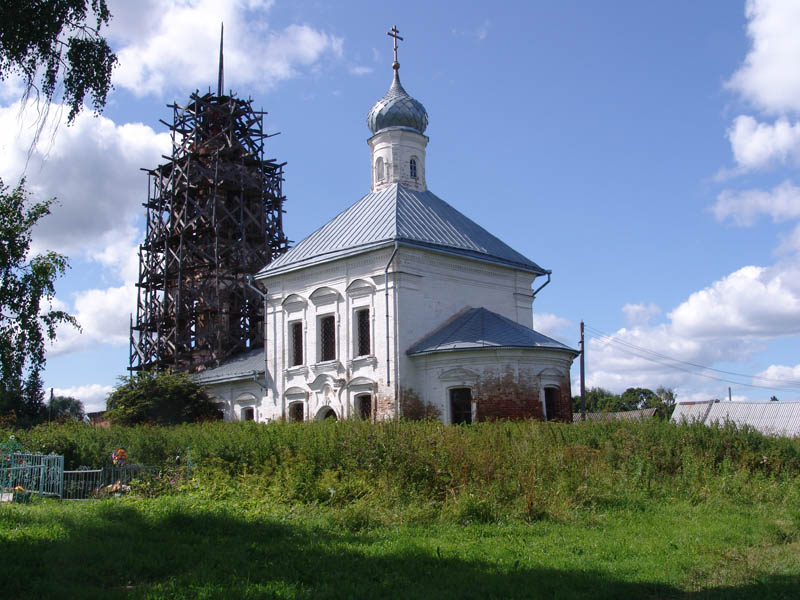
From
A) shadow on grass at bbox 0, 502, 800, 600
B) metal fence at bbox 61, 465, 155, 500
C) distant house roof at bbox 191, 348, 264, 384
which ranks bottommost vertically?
shadow on grass at bbox 0, 502, 800, 600

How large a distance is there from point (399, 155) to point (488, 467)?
702 inches

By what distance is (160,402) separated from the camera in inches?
1149

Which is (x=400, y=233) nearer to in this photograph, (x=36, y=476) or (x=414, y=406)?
(x=414, y=406)

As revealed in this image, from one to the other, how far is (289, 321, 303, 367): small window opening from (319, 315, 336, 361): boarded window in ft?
4.05

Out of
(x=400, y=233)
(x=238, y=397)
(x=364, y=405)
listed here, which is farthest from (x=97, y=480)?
(x=238, y=397)

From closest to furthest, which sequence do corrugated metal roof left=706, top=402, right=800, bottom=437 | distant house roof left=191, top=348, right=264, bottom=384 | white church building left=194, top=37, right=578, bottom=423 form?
white church building left=194, top=37, right=578, bottom=423 < distant house roof left=191, top=348, right=264, bottom=384 < corrugated metal roof left=706, top=402, right=800, bottom=437

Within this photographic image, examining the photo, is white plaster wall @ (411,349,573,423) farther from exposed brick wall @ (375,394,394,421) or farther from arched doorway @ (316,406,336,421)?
arched doorway @ (316,406,336,421)

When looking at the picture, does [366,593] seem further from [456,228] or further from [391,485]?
[456,228]

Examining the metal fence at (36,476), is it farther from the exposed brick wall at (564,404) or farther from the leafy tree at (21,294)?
the exposed brick wall at (564,404)

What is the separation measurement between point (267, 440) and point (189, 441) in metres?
2.54

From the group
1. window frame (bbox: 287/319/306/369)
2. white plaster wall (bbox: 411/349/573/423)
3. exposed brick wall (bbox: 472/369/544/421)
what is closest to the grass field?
exposed brick wall (bbox: 472/369/544/421)

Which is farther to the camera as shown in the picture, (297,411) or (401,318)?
(297,411)

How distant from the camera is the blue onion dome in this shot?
93.1 feet

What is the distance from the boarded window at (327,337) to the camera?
993 inches
